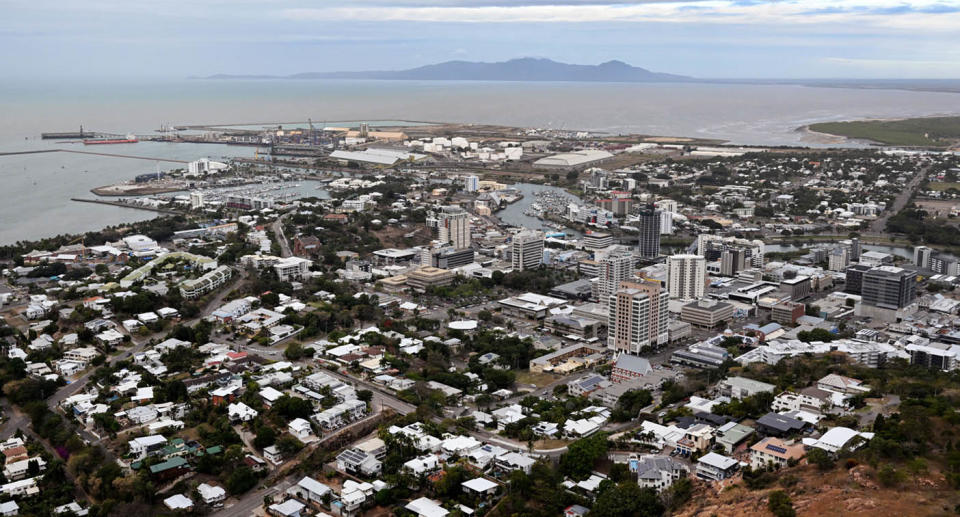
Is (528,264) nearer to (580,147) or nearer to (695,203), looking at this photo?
(695,203)

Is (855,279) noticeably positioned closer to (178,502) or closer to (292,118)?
(178,502)

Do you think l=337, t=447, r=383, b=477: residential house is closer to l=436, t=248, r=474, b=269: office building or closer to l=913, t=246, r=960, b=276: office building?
l=436, t=248, r=474, b=269: office building

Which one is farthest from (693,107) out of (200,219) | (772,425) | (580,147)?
(772,425)

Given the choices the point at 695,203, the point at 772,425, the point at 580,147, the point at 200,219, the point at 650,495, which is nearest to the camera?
the point at 650,495

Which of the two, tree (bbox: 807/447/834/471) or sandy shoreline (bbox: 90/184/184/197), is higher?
sandy shoreline (bbox: 90/184/184/197)

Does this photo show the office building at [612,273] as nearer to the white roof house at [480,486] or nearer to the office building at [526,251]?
the office building at [526,251]

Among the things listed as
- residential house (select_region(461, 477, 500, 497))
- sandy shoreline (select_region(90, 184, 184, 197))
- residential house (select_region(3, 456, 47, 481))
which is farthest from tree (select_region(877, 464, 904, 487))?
sandy shoreline (select_region(90, 184, 184, 197))

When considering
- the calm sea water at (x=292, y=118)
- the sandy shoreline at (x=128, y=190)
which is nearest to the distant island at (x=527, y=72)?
the calm sea water at (x=292, y=118)
